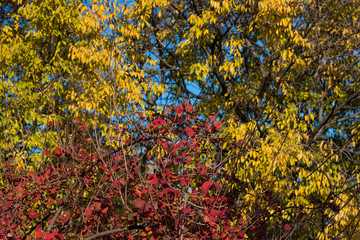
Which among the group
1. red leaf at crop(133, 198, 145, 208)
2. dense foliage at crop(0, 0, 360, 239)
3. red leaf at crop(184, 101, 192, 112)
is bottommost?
red leaf at crop(133, 198, 145, 208)

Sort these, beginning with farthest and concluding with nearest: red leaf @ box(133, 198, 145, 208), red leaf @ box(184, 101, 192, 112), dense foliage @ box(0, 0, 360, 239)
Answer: dense foliage @ box(0, 0, 360, 239)
red leaf @ box(184, 101, 192, 112)
red leaf @ box(133, 198, 145, 208)

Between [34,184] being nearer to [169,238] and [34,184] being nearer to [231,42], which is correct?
[169,238]

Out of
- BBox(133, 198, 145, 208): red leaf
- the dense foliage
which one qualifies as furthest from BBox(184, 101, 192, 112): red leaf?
the dense foliage

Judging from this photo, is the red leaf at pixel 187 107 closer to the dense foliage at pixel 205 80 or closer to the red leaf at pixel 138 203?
the red leaf at pixel 138 203

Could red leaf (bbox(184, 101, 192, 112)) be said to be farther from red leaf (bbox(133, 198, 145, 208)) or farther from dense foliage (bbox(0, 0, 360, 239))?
dense foliage (bbox(0, 0, 360, 239))

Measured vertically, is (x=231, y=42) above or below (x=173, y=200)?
above

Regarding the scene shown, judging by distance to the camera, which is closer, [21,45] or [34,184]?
[34,184]

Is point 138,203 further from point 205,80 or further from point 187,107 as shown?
point 205,80

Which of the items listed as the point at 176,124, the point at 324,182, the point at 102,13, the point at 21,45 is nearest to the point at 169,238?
the point at 176,124

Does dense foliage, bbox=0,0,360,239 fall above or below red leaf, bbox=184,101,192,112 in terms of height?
above

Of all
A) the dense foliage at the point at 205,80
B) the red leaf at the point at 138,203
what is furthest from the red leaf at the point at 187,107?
the dense foliage at the point at 205,80

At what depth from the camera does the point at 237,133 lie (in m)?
6.77

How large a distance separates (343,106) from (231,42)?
401 centimetres

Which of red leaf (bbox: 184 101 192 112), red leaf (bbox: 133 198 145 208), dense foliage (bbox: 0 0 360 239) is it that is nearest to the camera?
red leaf (bbox: 133 198 145 208)
